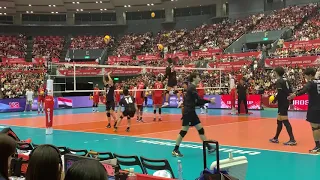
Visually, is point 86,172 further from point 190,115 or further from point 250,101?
point 250,101

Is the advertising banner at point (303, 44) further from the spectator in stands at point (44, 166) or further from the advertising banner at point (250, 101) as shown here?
the spectator in stands at point (44, 166)

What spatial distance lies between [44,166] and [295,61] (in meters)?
28.4

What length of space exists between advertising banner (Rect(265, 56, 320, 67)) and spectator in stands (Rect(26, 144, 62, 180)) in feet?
88.8

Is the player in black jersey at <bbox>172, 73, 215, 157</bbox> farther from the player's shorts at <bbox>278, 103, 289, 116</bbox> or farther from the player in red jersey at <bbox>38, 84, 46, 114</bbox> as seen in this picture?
the player in red jersey at <bbox>38, 84, 46, 114</bbox>

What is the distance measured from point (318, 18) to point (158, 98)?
80.2 feet

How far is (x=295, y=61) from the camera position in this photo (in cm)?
2817

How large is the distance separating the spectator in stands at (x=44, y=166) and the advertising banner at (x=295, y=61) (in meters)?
27.1

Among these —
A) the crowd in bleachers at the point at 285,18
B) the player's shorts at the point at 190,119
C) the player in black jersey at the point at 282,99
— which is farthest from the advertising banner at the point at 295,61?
the player's shorts at the point at 190,119

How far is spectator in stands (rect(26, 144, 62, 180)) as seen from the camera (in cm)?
218

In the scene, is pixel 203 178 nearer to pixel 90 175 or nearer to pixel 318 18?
pixel 90 175

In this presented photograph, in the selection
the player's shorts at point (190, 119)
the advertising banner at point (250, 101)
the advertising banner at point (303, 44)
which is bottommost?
the advertising banner at point (250, 101)

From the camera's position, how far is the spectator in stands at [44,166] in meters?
2.18

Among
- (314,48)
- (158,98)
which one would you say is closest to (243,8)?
(314,48)

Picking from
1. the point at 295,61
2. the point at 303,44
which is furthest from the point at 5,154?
the point at 303,44
